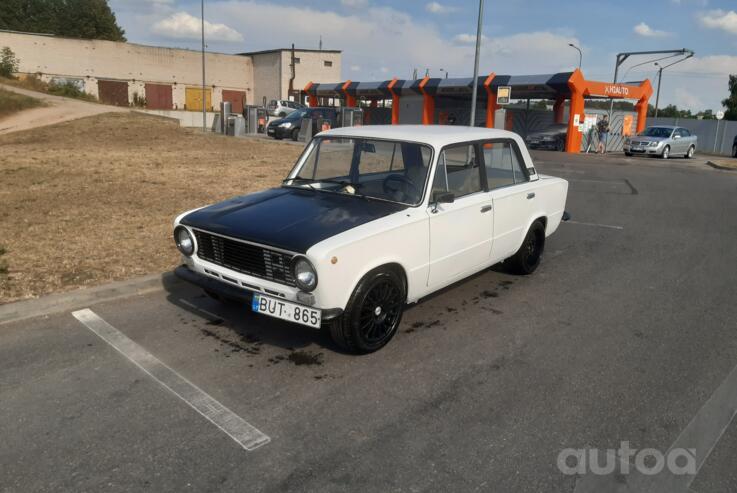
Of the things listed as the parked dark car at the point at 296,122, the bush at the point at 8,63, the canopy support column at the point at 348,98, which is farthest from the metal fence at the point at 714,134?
the bush at the point at 8,63

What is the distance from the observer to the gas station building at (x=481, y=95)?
96.4 feet

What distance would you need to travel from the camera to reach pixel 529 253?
6.40 m

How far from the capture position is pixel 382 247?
161 inches

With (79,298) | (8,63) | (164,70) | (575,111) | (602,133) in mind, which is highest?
(164,70)

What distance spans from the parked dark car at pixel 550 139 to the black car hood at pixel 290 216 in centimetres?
2731

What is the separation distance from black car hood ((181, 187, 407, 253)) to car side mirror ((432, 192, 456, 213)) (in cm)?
27

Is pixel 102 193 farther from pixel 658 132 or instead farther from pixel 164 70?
pixel 164 70

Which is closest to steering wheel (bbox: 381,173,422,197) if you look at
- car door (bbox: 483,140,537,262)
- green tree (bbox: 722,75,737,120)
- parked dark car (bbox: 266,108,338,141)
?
car door (bbox: 483,140,537,262)

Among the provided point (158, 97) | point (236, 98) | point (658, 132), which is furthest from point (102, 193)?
point (236, 98)

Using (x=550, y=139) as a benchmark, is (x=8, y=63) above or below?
above

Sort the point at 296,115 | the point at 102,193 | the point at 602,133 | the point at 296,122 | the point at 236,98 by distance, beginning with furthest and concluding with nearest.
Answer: the point at 236,98, the point at 602,133, the point at 296,115, the point at 296,122, the point at 102,193

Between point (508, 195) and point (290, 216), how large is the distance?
242 centimetres

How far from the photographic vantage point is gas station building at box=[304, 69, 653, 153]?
96.4ft

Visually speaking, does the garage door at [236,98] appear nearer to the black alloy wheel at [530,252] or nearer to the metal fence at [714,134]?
the metal fence at [714,134]
